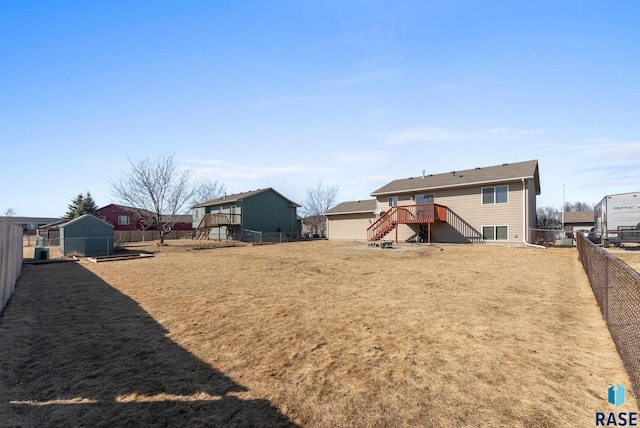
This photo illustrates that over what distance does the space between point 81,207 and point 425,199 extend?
4886 cm

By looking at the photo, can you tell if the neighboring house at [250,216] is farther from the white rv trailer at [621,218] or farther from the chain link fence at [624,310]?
the chain link fence at [624,310]

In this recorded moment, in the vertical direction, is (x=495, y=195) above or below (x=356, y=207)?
above

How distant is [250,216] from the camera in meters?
36.4

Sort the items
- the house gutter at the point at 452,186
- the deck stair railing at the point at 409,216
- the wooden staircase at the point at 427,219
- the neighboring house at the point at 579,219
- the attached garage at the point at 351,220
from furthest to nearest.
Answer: the neighboring house at the point at 579,219 < the attached garage at the point at 351,220 < the deck stair railing at the point at 409,216 < the wooden staircase at the point at 427,219 < the house gutter at the point at 452,186

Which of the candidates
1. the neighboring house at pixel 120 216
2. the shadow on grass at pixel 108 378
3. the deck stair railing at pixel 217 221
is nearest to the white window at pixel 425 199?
the deck stair railing at pixel 217 221

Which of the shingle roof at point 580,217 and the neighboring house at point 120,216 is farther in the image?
the shingle roof at point 580,217

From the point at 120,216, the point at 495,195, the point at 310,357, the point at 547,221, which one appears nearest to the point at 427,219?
the point at 495,195

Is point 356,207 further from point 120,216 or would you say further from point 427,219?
point 120,216

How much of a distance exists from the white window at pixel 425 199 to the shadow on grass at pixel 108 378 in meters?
23.1

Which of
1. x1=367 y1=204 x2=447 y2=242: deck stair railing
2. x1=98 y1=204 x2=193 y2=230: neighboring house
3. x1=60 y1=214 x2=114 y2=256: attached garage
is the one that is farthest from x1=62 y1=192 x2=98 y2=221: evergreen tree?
x1=367 y1=204 x2=447 y2=242: deck stair railing

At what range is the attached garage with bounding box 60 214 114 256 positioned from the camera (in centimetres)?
2069

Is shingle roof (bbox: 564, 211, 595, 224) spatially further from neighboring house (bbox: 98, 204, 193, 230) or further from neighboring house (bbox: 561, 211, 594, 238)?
neighboring house (bbox: 98, 204, 193, 230)

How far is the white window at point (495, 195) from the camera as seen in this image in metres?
22.3

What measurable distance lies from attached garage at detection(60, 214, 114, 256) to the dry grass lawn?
13475mm
